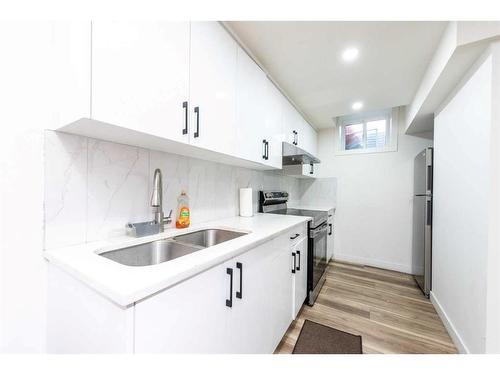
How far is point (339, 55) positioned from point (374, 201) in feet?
7.78

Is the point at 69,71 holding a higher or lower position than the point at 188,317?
higher

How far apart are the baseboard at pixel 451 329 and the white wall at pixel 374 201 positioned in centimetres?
105

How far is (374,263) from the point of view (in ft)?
10.3

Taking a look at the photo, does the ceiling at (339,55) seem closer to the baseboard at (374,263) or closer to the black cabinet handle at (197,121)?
the black cabinet handle at (197,121)

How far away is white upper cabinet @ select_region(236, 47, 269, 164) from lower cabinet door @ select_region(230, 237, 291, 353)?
0.71m

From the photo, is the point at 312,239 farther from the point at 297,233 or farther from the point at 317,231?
the point at 297,233

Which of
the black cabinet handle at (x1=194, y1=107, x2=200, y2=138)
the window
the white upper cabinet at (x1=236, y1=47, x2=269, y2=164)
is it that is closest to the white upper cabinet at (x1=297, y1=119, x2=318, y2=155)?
the window

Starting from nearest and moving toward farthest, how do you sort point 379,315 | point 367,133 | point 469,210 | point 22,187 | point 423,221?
point 22,187, point 469,210, point 379,315, point 423,221, point 367,133

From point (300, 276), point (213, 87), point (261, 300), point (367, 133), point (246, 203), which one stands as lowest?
point (300, 276)

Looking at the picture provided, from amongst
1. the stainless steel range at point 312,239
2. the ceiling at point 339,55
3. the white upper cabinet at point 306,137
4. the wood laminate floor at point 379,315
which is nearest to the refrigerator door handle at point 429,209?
the wood laminate floor at point 379,315

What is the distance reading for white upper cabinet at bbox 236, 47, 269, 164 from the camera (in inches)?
57.3

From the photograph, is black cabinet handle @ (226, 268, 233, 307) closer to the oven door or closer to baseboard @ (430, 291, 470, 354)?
the oven door

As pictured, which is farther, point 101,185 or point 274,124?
point 274,124

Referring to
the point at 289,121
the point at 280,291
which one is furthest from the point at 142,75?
the point at 289,121
